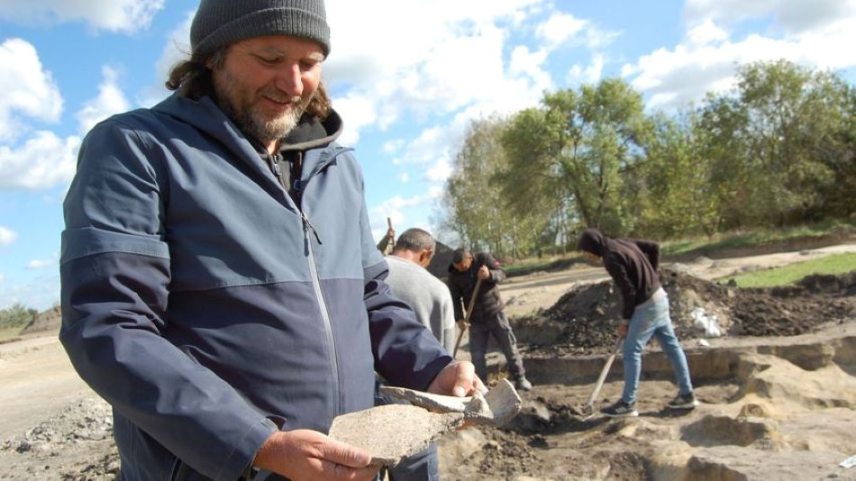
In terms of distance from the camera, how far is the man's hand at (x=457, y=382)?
1.69 metres

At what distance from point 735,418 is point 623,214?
30.1m

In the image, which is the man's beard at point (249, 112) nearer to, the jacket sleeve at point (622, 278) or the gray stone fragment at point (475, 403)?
the gray stone fragment at point (475, 403)

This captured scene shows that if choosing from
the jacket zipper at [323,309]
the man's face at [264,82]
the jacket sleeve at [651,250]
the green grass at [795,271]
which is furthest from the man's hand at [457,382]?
the green grass at [795,271]

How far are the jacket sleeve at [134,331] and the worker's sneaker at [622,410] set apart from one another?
Answer: 6160mm

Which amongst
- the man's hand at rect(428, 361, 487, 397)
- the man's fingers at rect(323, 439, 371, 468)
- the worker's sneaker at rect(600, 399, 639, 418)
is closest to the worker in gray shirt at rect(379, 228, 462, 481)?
the man's hand at rect(428, 361, 487, 397)

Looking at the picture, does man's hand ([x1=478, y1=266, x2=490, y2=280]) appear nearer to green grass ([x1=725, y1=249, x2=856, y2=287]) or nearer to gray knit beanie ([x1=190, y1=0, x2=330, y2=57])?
gray knit beanie ([x1=190, y1=0, x2=330, y2=57])

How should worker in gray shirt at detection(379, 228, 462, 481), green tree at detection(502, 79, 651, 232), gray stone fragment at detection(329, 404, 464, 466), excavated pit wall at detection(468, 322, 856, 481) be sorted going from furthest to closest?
green tree at detection(502, 79, 651, 232) < worker in gray shirt at detection(379, 228, 462, 481) < excavated pit wall at detection(468, 322, 856, 481) < gray stone fragment at detection(329, 404, 464, 466)

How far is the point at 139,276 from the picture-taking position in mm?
1250

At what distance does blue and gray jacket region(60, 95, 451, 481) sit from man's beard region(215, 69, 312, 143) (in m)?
0.08

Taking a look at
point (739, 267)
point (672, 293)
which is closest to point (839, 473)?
point (672, 293)

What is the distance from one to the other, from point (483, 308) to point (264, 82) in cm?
724

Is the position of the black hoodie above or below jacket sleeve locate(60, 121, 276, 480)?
below

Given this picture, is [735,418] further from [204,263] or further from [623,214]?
[623,214]

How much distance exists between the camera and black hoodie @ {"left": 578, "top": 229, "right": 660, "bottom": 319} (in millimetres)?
6680
